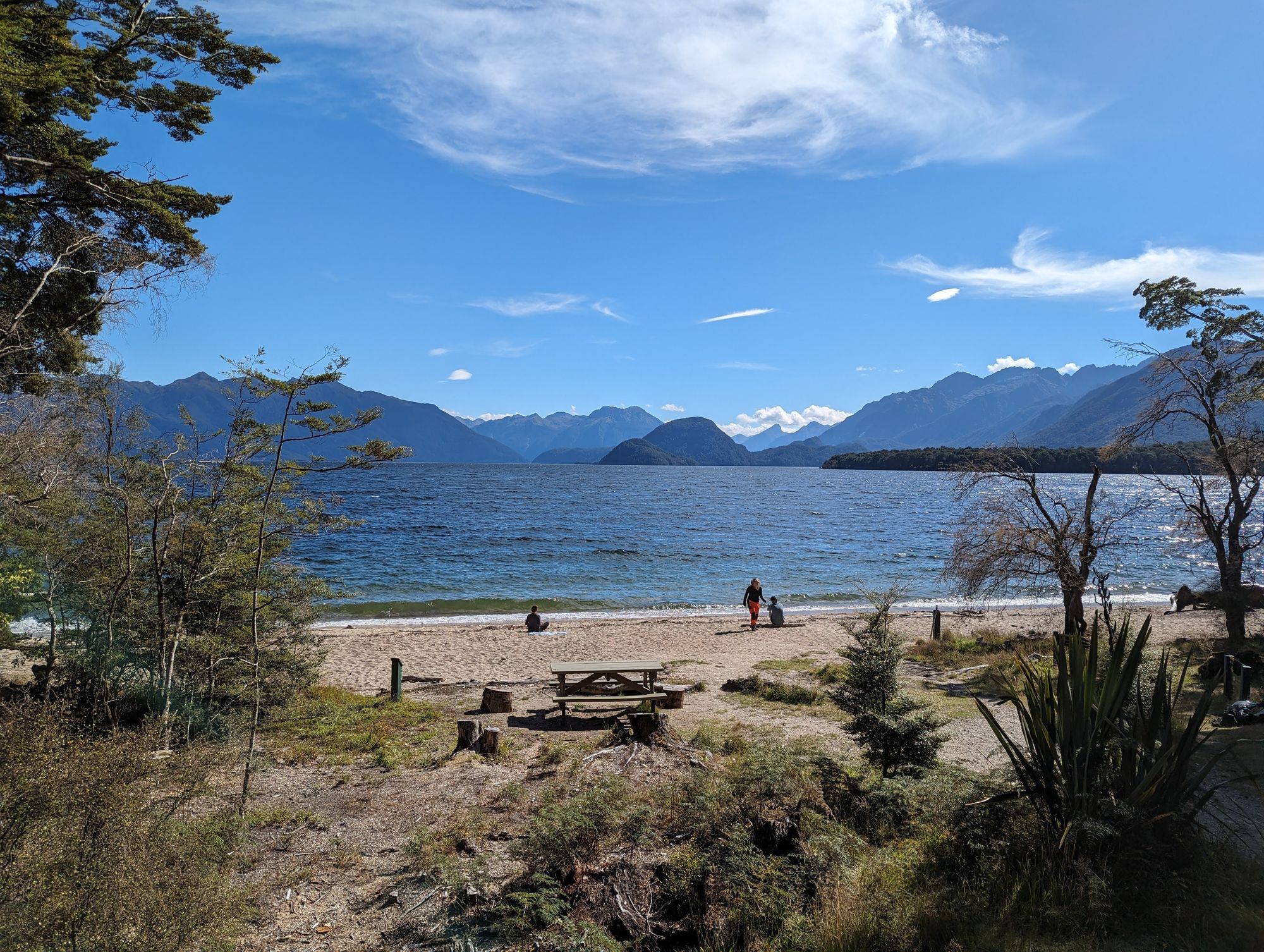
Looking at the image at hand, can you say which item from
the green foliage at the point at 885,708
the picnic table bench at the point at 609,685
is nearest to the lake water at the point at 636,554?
the picnic table bench at the point at 609,685

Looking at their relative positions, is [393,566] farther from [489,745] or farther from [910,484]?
[910,484]

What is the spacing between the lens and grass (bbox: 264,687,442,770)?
9492 mm

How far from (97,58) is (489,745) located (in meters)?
9.54

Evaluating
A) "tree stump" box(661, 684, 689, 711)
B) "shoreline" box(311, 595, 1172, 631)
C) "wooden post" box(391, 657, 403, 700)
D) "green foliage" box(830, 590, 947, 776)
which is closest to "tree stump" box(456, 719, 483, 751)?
"wooden post" box(391, 657, 403, 700)

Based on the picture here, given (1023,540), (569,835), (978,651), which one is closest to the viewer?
(569,835)

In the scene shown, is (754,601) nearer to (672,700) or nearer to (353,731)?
(672,700)

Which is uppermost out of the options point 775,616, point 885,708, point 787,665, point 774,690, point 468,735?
point 885,708

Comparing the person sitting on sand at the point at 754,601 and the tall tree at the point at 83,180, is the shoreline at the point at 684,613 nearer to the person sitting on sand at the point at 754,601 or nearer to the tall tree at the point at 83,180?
the person sitting on sand at the point at 754,601

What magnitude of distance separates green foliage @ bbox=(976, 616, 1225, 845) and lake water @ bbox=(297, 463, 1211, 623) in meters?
8.88

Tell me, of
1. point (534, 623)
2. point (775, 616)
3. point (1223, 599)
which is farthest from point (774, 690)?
point (775, 616)

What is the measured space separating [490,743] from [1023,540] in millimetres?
12858

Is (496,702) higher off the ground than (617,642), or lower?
higher

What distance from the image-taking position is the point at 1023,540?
15.6m

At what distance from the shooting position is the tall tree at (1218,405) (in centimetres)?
1421
